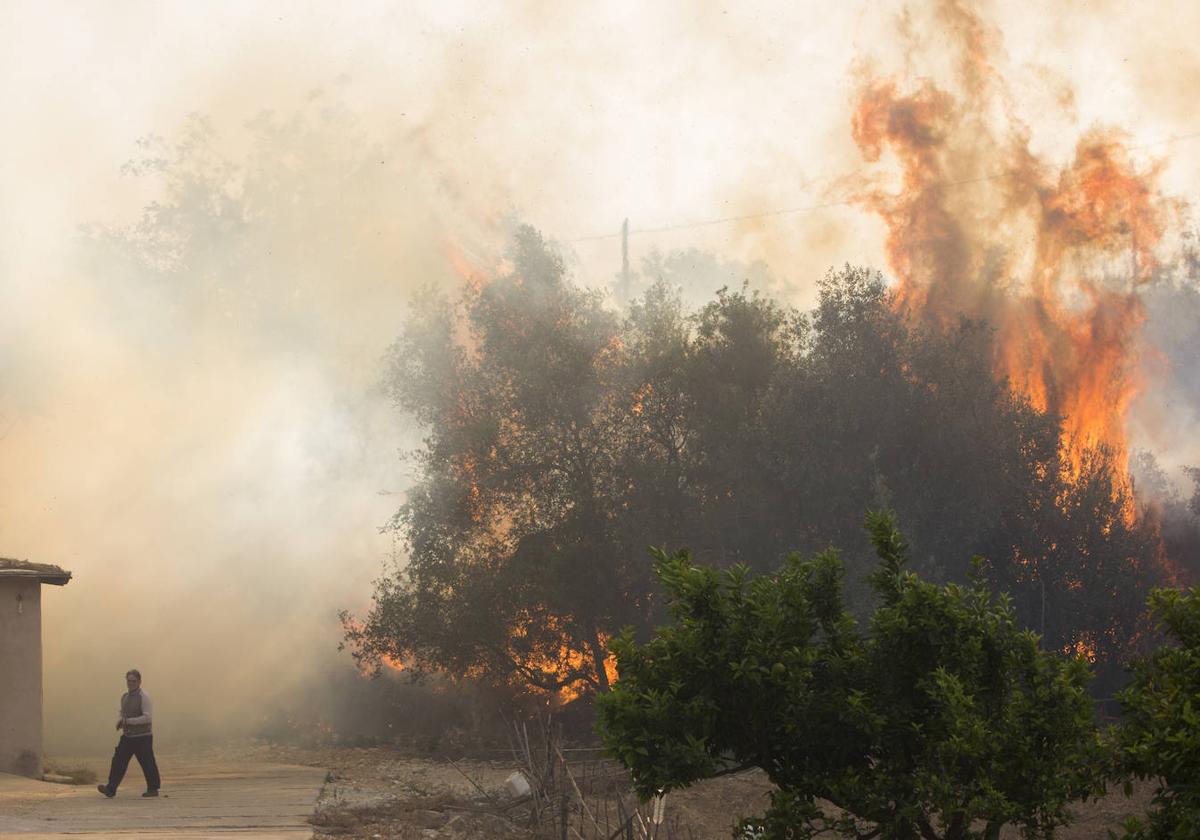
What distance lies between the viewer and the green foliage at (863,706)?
1062 cm

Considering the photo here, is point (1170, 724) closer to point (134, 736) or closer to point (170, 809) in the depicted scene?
point (170, 809)

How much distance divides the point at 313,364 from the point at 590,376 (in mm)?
20117

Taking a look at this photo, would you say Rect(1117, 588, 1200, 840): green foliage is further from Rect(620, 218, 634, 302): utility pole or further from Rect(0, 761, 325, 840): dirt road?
Rect(620, 218, 634, 302): utility pole

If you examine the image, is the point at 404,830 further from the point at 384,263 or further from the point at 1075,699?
the point at 384,263

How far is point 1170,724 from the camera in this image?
28.4 ft

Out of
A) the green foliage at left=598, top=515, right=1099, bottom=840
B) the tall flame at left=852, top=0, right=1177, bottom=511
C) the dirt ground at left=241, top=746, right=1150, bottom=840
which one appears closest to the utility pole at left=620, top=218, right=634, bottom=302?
the tall flame at left=852, top=0, right=1177, bottom=511

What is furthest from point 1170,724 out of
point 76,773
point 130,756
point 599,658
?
point 599,658

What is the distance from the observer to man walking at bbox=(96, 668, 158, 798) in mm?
20297

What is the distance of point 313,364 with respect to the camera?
4969 cm

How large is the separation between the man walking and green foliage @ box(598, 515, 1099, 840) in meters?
11.5

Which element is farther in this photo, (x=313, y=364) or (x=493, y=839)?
(x=313, y=364)

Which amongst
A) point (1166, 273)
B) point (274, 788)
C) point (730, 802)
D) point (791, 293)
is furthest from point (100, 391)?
point (1166, 273)

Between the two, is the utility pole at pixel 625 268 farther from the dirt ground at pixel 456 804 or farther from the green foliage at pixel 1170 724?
the green foliage at pixel 1170 724

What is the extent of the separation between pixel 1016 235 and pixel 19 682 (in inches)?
1057
